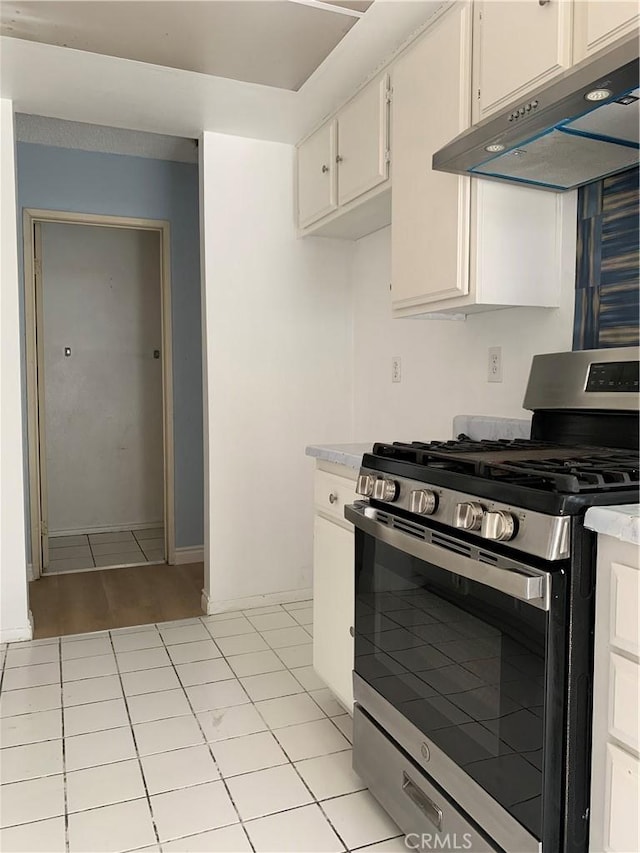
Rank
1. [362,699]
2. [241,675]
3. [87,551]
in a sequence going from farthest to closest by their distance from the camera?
[87,551] → [241,675] → [362,699]

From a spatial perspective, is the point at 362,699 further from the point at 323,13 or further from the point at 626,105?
the point at 323,13

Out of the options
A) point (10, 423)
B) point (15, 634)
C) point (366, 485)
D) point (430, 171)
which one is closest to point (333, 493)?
point (366, 485)

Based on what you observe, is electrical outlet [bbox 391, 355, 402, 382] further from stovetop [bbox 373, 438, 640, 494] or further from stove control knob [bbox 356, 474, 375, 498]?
stove control knob [bbox 356, 474, 375, 498]

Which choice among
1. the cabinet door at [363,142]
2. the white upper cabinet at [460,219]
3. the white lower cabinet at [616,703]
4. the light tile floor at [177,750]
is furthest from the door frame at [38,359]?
the white lower cabinet at [616,703]

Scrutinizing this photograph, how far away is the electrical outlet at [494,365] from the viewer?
2314 millimetres

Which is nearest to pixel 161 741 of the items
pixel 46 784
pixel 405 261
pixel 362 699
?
pixel 46 784

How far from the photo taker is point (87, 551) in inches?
177

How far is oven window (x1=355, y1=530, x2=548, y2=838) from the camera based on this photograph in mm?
1203

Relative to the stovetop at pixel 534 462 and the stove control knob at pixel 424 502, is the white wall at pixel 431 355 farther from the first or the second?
the stove control knob at pixel 424 502

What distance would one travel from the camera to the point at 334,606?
7.08ft

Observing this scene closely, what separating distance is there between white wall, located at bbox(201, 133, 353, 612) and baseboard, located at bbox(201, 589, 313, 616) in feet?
0.05

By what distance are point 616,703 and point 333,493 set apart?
1139 mm

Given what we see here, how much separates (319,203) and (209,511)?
5.07 feet

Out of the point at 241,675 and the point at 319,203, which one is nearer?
the point at 241,675
